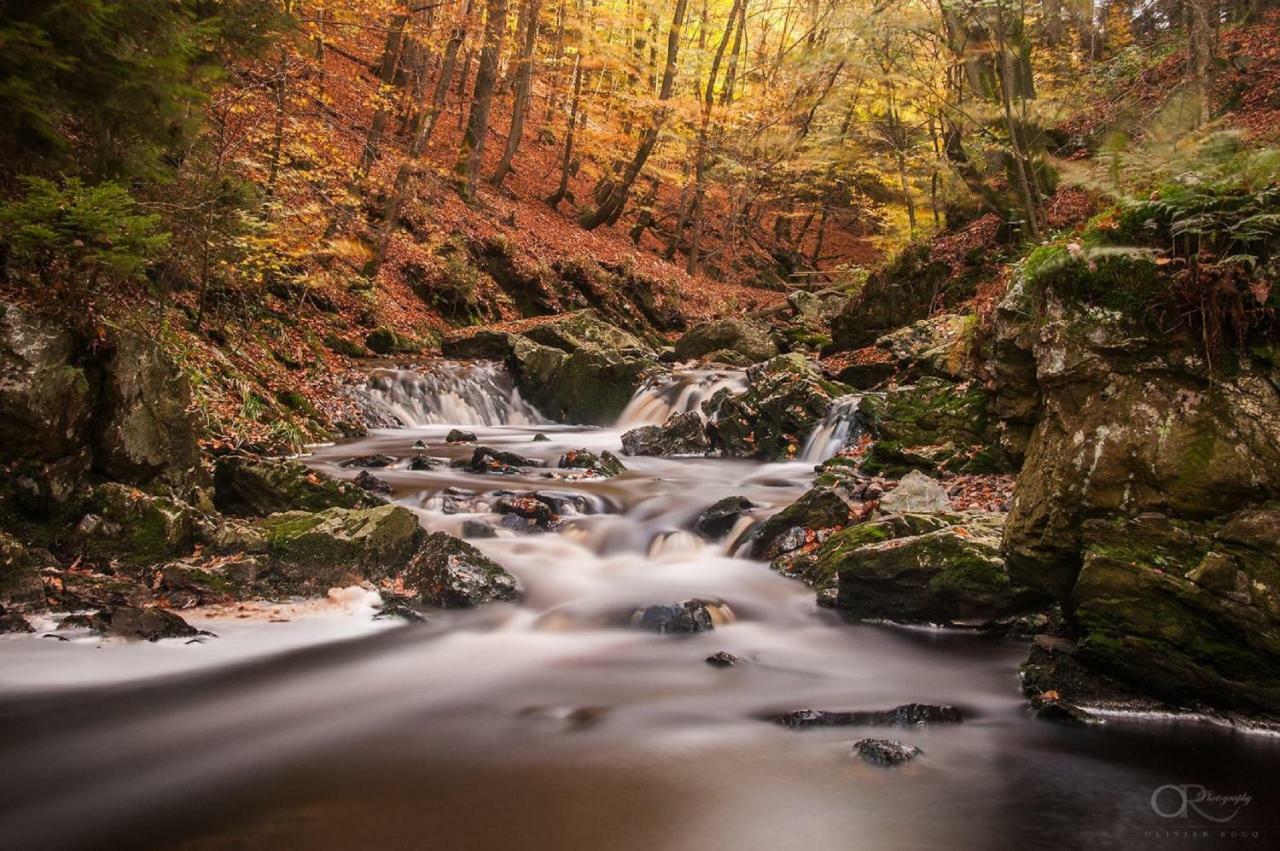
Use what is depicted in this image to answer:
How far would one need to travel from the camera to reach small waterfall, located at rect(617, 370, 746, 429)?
15125mm

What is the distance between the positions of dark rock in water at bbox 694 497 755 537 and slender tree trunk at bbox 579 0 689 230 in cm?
1662

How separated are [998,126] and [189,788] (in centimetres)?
1406

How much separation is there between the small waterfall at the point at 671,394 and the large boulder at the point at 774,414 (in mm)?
1555

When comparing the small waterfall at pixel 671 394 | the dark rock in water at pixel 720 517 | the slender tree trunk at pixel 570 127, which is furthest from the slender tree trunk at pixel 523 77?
the dark rock in water at pixel 720 517

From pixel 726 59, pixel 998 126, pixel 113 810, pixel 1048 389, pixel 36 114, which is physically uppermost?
pixel 726 59

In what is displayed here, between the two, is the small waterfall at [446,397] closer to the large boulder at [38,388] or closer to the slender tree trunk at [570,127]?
the large boulder at [38,388]

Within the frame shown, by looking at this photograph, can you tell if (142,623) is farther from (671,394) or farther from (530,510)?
(671,394)

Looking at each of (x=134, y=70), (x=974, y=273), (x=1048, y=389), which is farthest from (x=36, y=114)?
(x=974, y=273)

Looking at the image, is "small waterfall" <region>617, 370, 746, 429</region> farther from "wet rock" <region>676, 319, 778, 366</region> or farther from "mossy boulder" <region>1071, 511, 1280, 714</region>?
"mossy boulder" <region>1071, 511, 1280, 714</region>

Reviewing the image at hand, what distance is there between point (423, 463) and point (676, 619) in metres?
5.35

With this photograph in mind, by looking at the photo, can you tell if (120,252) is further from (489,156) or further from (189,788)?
(489,156)

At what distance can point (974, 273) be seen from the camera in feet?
49.9

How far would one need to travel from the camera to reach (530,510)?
8.59m

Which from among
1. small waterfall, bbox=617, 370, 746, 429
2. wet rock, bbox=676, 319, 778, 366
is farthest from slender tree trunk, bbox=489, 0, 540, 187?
small waterfall, bbox=617, 370, 746, 429
